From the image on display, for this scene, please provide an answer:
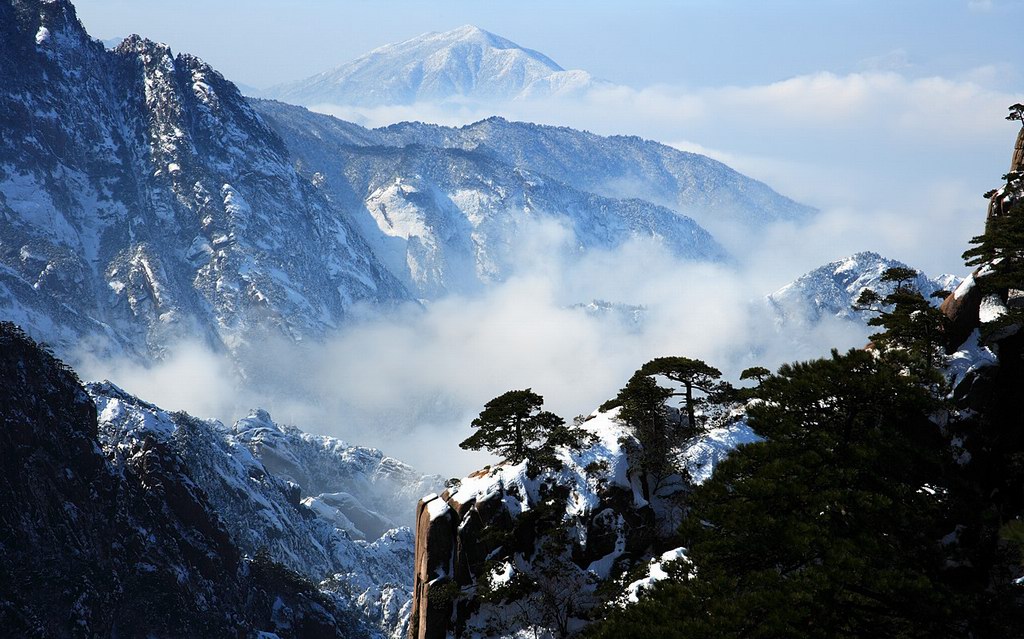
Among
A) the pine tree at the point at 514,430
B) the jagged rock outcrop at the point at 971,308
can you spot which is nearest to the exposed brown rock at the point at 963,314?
the jagged rock outcrop at the point at 971,308

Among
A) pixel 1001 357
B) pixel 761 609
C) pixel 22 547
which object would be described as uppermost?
pixel 22 547

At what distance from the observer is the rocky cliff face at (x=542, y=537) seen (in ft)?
224

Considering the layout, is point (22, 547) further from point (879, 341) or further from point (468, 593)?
point (879, 341)

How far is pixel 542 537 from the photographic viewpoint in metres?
71.8

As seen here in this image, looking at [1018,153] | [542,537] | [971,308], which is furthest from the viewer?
[1018,153]

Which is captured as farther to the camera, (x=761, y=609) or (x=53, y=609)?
(x=53, y=609)

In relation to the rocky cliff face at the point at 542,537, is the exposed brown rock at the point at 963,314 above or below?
above

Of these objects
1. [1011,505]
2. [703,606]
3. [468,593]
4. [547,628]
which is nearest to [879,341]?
[1011,505]

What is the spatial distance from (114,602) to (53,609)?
1429 centimetres

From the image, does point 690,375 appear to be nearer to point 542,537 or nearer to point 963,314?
point 542,537

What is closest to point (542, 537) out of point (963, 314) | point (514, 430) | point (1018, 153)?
point (514, 430)

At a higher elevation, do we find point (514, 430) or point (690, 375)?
point (690, 375)

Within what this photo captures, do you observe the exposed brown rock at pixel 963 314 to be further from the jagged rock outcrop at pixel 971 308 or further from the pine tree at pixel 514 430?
the pine tree at pixel 514 430

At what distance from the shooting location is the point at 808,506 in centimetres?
3775
